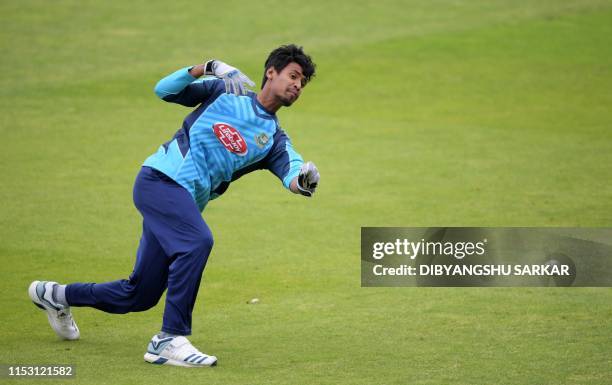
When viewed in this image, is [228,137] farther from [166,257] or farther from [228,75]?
[166,257]

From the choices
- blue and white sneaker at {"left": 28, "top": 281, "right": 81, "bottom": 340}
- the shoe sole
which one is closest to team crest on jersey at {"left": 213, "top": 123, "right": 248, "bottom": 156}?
the shoe sole

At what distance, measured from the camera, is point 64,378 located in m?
6.90

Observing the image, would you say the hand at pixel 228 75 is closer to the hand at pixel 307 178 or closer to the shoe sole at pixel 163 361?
the hand at pixel 307 178

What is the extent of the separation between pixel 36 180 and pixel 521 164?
235 inches

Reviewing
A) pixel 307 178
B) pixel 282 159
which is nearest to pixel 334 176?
pixel 282 159

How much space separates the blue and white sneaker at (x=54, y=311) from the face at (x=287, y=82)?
2.14 m

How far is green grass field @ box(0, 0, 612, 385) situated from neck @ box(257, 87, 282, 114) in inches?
66.9

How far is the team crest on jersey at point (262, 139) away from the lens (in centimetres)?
743

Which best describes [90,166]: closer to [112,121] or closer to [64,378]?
[112,121]

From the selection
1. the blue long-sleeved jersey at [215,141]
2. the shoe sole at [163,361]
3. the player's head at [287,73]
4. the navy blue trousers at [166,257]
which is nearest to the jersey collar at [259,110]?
the blue long-sleeved jersey at [215,141]

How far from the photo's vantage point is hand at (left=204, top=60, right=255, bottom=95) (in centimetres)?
733

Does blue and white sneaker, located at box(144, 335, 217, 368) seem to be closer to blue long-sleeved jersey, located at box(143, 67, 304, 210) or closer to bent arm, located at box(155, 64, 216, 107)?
blue long-sleeved jersey, located at box(143, 67, 304, 210)

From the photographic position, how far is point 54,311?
7832mm

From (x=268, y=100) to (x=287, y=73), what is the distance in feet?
0.74
